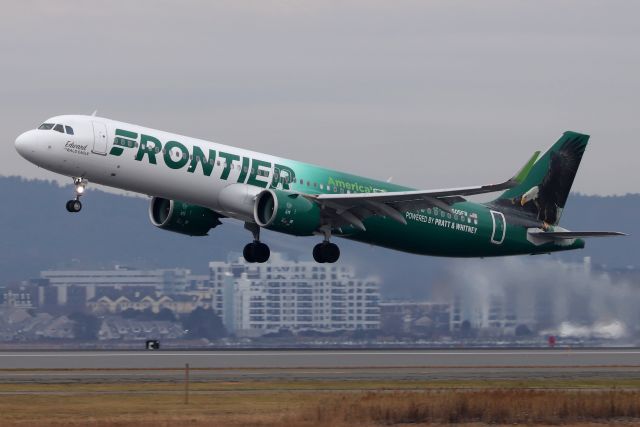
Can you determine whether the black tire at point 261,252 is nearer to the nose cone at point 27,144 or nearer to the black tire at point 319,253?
the black tire at point 319,253

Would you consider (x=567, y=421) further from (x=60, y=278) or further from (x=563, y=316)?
(x=60, y=278)

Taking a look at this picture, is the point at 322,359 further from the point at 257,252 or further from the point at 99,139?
the point at 99,139

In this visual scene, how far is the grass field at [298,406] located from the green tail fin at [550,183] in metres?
21.2

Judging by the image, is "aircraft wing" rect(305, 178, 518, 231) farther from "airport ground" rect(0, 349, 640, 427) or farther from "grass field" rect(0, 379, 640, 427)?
"grass field" rect(0, 379, 640, 427)

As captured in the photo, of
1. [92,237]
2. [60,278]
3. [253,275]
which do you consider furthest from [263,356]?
[92,237]

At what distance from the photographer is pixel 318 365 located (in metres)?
57.9

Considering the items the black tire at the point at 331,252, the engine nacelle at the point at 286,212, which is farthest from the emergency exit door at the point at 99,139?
the black tire at the point at 331,252

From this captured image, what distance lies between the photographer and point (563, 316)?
79.4 metres

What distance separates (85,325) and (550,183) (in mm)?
56093

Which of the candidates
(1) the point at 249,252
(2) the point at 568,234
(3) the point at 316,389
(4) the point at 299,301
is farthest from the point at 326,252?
(4) the point at 299,301

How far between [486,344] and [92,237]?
300 ft

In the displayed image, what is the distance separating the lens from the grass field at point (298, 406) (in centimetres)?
3800

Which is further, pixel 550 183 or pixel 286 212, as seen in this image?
pixel 550 183

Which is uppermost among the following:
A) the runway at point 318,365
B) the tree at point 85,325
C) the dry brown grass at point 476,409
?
the tree at point 85,325
